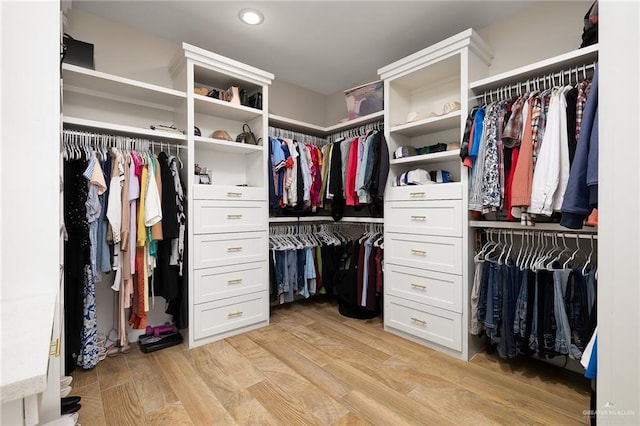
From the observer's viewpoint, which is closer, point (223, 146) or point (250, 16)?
point (250, 16)

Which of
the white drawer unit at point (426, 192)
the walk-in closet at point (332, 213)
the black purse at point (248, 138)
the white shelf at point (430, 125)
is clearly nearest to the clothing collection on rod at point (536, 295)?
the walk-in closet at point (332, 213)

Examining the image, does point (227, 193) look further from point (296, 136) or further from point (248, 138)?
point (296, 136)

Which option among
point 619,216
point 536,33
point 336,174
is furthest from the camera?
point 336,174

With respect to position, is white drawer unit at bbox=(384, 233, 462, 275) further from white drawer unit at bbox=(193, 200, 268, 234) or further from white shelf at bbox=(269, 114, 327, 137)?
white shelf at bbox=(269, 114, 327, 137)

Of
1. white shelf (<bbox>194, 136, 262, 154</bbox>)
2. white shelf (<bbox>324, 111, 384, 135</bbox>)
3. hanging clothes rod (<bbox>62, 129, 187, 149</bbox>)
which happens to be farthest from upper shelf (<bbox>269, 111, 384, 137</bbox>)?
hanging clothes rod (<bbox>62, 129, 187, 149</bbox>)

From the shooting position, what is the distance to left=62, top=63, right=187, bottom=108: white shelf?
1964mm

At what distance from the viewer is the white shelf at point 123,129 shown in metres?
1.92

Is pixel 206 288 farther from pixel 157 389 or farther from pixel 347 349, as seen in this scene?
pixel 347 349

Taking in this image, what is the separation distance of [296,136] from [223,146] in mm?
902

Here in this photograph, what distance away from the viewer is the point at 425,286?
89.9 inches

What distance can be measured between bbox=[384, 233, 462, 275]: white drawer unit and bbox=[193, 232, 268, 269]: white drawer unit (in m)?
1.10

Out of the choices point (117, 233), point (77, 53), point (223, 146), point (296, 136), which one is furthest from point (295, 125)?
point (117, 233)

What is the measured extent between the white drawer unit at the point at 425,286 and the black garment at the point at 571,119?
100cm

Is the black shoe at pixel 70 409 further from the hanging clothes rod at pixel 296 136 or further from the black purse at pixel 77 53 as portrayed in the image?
the hanging clothes rod at pixel 296 136
